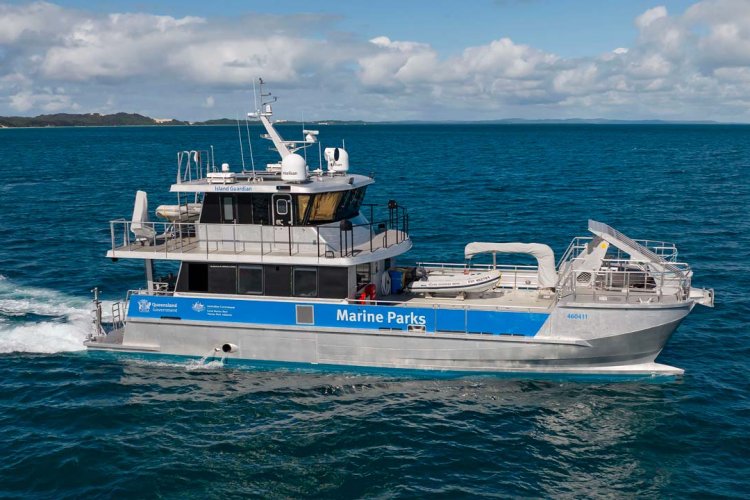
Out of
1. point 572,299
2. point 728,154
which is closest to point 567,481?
point 572,299

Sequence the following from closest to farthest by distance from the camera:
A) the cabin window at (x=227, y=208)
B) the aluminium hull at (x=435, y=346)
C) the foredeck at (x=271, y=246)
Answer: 1. the aluminium hull at (x=435, y=346)
2. the foredeck at (x=271, y=246)
3. the cabin window at (x=227, y=208)

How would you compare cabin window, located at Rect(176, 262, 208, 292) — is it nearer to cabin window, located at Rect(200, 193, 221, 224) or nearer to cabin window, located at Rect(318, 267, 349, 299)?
cabin window, located at Rect(200, 193, 221, 224)

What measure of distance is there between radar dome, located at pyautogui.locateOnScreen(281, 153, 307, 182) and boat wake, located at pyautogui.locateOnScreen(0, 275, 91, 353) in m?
9.44

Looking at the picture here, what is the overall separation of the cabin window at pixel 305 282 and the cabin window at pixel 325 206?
159 centimetres

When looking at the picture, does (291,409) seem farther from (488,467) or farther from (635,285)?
(635,285)

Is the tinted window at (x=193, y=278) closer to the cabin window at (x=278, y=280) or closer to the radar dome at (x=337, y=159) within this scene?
the cabin window at (x=278, y=280)

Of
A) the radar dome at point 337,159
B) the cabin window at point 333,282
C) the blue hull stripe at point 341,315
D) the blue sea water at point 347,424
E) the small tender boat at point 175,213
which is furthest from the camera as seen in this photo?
the small tender boat at point 175,213

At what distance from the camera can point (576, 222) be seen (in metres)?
44.3

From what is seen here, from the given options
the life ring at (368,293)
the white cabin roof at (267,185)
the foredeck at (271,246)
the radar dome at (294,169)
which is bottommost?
the life ring at (368,293)

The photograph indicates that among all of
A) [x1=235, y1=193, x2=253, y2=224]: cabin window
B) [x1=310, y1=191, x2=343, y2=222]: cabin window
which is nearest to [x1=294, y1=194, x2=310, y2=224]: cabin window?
[x1=310, y1=191, x2=343, y2=222]: cabin window

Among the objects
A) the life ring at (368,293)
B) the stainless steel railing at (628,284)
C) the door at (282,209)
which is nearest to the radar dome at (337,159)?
the door at (282,209)

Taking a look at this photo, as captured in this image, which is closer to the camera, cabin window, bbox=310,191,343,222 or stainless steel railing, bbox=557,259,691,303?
stainless steel railing, bbox=557,259,691,303

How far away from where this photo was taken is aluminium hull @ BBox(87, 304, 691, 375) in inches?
786

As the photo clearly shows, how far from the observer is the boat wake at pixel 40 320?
23688mm
